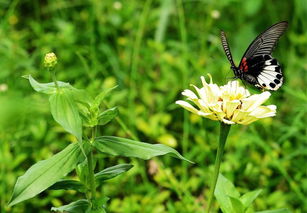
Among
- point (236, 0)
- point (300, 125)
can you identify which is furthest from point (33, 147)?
point (236, 0)

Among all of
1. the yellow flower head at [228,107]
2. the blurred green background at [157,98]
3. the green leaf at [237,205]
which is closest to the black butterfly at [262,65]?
the blurred green background at [157,98]

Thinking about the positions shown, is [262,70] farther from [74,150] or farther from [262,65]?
[74,150]

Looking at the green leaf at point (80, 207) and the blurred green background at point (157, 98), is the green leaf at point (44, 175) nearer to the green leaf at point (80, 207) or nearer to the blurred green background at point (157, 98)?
the green leaf at point (80, 207)

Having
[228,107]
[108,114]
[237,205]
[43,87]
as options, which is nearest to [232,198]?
[237,205]

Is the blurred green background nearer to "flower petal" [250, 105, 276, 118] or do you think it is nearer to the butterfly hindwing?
the butterfly hindwing

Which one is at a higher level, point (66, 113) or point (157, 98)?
point (66, 113)

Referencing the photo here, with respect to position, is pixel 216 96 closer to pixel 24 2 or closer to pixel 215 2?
pixel 215 2

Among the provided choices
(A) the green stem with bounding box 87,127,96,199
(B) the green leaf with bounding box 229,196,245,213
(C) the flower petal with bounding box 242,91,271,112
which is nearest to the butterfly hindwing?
(C) the flower petal with bounding box 242,91,271,112
